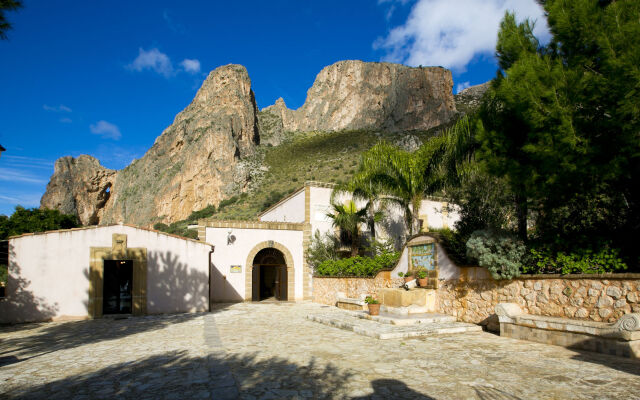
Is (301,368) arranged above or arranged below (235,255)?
below

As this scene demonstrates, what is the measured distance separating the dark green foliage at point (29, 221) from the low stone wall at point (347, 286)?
1194 inches

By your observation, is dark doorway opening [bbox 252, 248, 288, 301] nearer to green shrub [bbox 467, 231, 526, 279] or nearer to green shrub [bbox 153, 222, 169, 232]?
green shrub [bbox 467, 231, 526, 279]

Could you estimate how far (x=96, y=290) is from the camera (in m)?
13.6

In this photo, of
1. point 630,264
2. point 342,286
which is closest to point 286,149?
point 342,286

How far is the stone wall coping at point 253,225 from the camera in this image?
59.1 ft

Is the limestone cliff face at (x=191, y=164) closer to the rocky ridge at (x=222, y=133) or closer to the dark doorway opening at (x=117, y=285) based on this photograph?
the rocky ridge at (x=222, y=133)

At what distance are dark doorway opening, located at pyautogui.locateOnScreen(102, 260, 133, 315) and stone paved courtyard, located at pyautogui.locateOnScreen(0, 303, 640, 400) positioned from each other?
6.30 metres

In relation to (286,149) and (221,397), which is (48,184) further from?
(221,397)

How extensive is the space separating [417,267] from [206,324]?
21.3 ft

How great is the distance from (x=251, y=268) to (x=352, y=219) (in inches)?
214

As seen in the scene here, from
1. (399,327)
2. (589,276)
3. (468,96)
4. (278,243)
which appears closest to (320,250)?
(278,243)

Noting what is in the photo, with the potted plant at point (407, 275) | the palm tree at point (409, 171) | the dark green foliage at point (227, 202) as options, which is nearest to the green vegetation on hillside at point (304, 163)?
the dark green foliage at point (227, 202)

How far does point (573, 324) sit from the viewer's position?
6660 mm

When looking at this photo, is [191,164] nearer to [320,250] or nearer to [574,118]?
[320,250]
